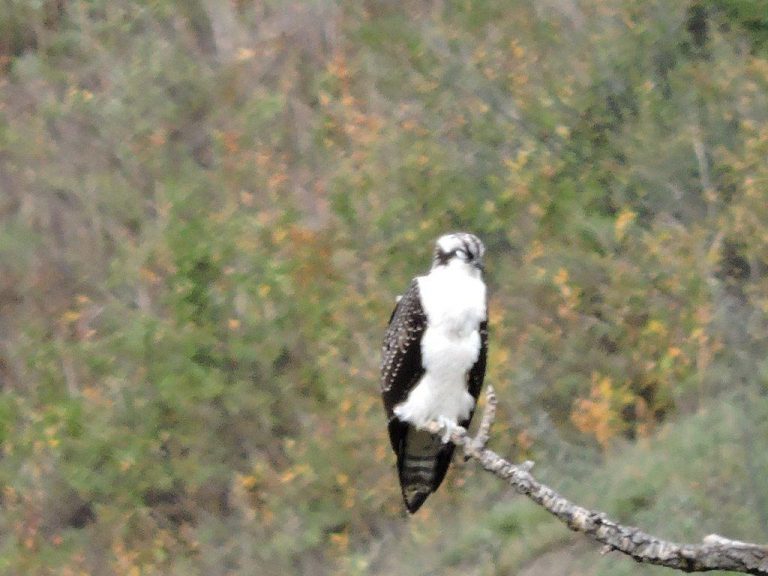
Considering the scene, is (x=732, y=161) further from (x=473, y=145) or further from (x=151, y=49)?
(x=151, y=49)

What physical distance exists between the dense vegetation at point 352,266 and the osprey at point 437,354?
1.36 meters

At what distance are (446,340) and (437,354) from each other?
6 centimetres

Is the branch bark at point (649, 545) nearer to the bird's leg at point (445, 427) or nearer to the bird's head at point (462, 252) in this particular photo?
the bird's leg at point (445, 427)

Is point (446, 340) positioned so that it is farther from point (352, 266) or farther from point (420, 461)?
point (352, 266)

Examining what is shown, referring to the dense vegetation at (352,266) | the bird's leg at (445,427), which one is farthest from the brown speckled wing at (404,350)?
the dense vegetation at (352,266)

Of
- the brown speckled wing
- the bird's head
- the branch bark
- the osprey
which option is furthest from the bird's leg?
the branch bark

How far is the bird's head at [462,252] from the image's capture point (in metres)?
4.72

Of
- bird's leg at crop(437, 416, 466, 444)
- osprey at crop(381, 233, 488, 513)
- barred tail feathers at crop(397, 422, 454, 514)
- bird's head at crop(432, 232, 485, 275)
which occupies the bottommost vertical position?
bird's leg at crop(437, 416, 466, 444)

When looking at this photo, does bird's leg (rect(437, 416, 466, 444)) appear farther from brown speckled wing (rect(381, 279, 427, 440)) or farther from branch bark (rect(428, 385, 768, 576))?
branch bark (rect(428, 385, 768, 576))

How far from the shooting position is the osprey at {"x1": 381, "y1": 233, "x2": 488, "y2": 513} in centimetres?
474

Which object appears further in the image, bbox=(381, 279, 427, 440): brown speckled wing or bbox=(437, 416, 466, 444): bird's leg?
bbox=(381, 279, 427, 440): brown speckled wing

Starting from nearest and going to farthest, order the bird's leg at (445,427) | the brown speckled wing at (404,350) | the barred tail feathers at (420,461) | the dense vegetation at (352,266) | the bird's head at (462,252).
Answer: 1. the bird's leg at (445,427)
2. the bird's head at (462,252)
3. the brown speckled wing at (404,350)
4. the barred tail feathers at (420,461)
5. the dense vegetation at (352,266)

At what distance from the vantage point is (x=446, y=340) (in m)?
4.79

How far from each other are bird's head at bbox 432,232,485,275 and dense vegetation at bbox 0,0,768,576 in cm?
170
